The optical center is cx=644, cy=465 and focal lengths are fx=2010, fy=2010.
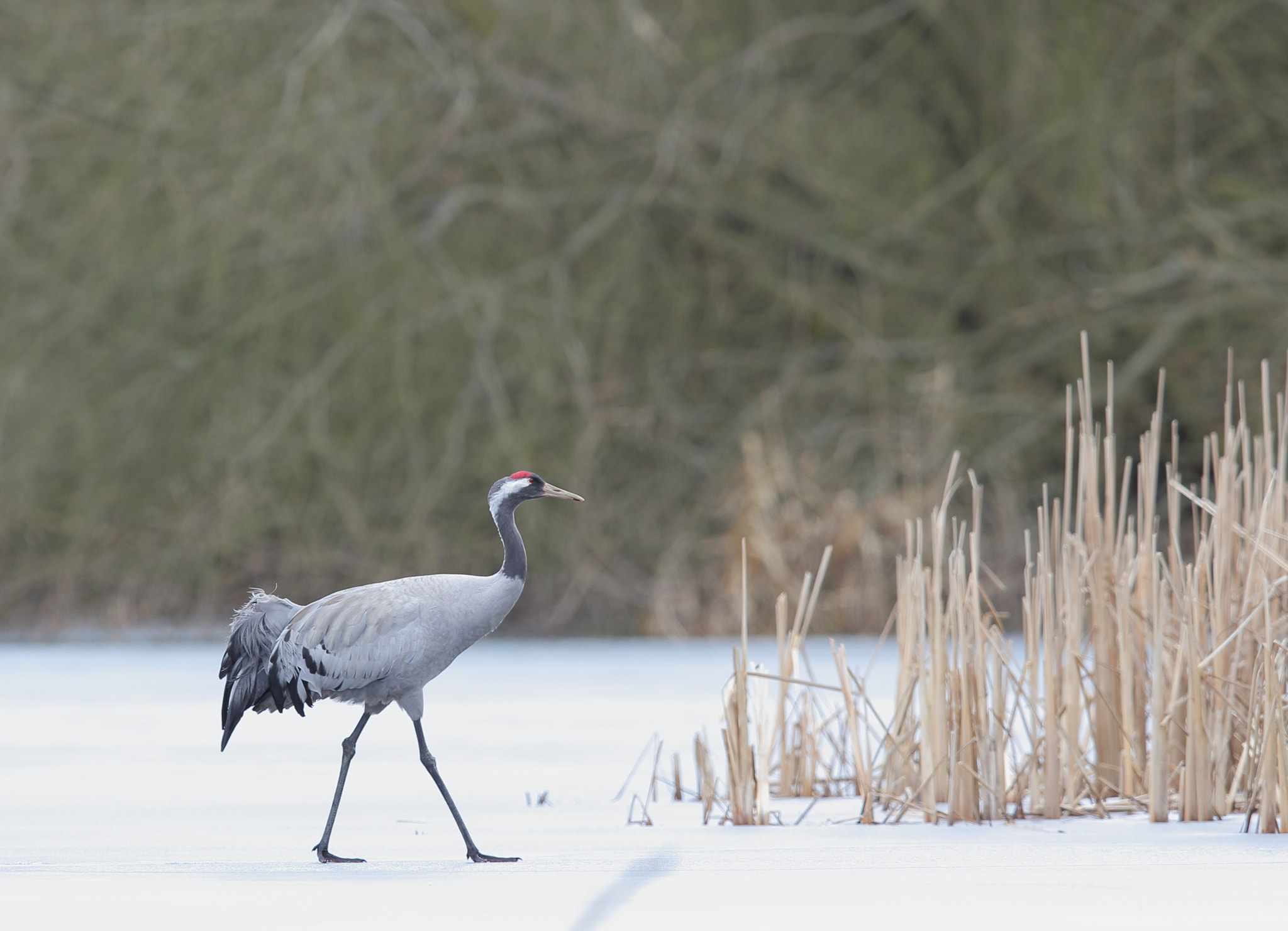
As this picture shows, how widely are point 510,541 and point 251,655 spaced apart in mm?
686

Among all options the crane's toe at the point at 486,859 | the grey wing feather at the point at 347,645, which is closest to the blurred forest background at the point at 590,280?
the grey wing feather at the point at 347,645

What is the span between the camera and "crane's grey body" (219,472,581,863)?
4520 mm

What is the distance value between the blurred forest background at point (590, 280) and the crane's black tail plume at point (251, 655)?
6344mm

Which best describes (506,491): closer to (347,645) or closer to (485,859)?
(347,645)

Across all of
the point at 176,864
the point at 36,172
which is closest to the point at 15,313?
the point at 36,172

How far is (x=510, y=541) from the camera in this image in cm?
473

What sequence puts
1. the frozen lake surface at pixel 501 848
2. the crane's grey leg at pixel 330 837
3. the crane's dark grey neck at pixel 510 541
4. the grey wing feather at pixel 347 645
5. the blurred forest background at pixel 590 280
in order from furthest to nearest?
the blurred forest background at pixel 590 280
the crane's dark grey neck at pixel 510 541
the grey wing feather at pixel 347 645
the crane's grey leg at pixel 330 837
the frozen lake surface at pixel 501 848

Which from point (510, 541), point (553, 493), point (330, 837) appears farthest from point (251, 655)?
point (553, 493)

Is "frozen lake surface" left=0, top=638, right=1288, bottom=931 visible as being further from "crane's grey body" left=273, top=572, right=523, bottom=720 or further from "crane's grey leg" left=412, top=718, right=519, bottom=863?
"crane's grey body" left=273, top=572, right=523, bottom=720

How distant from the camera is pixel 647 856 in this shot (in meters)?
4.43

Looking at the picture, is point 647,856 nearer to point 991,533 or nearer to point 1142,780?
point 1142,780

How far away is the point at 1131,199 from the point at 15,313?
6494mm

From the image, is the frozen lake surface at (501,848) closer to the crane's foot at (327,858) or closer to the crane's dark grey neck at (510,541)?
the crane's foot at (327,858)

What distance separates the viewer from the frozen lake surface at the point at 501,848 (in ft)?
11.9
